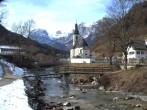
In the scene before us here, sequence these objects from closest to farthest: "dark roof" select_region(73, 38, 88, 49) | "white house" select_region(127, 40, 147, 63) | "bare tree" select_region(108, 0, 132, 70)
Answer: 1. "bare tree" select_region(108, 0, 132, 70)
2. "white house" select_region(127, 40, 147, 63)
3. "dark roof" select_region(73, 38, 88, 49)

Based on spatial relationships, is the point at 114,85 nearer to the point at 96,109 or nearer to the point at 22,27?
the point at 96,109

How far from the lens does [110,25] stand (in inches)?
2507

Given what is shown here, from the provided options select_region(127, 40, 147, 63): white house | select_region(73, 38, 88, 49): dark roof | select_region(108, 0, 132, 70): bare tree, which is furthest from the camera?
select_region(73, 38, 88, 49): dark roof

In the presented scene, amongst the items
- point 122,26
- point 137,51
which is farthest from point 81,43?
point 122,26

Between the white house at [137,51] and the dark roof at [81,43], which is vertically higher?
the dark roof at [81,43]

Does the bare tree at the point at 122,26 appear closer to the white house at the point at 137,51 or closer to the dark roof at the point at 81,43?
the white house at the point at 137,51

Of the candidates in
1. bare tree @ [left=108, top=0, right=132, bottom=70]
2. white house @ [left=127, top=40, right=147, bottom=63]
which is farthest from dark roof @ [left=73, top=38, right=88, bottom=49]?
bare tree @ [left=108, top=0, right=132, bottom=70]

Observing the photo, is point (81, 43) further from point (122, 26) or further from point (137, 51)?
point (122, 26)

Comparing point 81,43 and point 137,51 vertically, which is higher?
point 81,43

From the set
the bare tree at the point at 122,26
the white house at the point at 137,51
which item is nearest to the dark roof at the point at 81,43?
the white house at the point at 137,51

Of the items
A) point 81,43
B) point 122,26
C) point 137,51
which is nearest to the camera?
point 122,26

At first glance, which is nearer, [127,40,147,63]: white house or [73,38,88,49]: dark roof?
[127,40,147,63]: white house

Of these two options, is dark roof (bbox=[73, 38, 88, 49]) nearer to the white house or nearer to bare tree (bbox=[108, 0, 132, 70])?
the white house

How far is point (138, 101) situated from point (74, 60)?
6892 centimetres
